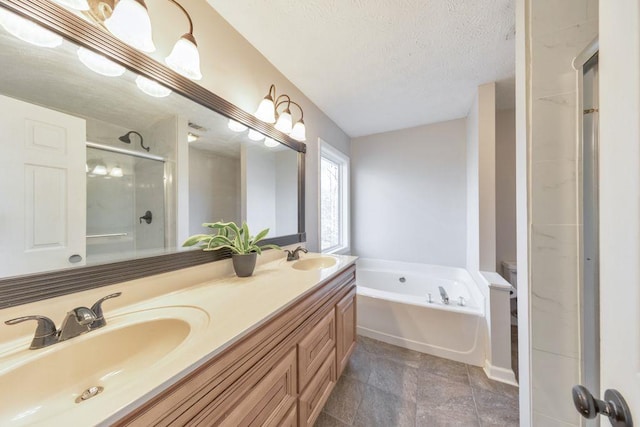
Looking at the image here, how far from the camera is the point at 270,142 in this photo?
64.6 inches

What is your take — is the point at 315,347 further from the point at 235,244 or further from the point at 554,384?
the point at 554,384

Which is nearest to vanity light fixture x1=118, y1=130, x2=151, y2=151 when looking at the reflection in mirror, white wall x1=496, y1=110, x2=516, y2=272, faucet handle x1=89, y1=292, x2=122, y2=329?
the reflection in mirror

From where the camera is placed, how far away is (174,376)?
475 millimetres

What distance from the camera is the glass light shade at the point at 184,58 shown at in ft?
3.02

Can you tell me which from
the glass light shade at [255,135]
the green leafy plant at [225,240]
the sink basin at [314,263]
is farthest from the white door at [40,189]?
the sink basin at [314,263]

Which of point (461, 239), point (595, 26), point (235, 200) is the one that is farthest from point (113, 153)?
point (461, 239)

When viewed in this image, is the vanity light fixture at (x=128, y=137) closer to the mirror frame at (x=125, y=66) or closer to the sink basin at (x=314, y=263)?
the mirror frame at (x=125, y=66)

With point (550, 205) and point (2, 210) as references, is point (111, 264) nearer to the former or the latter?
point (2, 210)

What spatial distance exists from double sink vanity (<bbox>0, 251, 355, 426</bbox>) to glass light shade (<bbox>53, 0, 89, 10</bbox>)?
93 cm

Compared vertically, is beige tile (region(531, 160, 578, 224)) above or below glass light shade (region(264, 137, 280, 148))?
below

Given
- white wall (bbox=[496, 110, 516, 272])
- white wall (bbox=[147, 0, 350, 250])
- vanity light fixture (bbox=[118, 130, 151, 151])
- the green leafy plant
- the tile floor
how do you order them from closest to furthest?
vanity light fixture (bbox=[118, 130, 151, 151])
white wall (bbox=[147, 0, 350, 250])
the green leafy plant
the tile floor
white wall (bbox=[496, 110, 516, 272])

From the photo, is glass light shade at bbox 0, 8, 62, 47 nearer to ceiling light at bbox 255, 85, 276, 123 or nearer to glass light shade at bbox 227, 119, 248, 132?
glass light shade at bbox 227, 119, 248, 132

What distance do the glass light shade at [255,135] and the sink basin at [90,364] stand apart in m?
1.13

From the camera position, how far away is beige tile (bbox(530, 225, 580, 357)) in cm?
76
